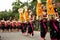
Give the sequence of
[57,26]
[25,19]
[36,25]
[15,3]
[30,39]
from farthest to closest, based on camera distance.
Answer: [15,3] → [36,25] → [25,19] → [30,39] → [57,26]

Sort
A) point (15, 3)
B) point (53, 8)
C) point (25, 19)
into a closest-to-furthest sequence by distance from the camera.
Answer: point (53, 8), point (25, 19), point (15, 3)

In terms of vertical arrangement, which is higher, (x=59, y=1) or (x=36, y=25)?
(x=59, y=1)

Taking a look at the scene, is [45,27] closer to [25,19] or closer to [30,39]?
[30,39]

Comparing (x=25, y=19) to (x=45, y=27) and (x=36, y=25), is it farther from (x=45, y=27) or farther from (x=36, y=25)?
(x=36, y=25)

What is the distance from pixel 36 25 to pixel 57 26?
962 inches

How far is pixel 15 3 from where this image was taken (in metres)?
70.1

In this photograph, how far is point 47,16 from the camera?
52.5 feet

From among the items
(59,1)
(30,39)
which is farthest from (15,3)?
(30,39)

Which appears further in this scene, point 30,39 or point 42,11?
point 30,39

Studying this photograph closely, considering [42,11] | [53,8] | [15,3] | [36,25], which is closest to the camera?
[53,8]

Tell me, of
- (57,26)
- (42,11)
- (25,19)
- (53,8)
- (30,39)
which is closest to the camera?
(57,26)

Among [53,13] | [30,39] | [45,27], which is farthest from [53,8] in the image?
[30,39]

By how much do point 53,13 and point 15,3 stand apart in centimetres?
5451

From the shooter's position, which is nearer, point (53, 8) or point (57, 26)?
point (57, 26)
